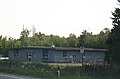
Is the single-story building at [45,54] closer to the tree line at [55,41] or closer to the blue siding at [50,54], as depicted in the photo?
the blue siding at [50,54]

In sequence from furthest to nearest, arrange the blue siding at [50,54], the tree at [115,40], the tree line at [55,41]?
the tree line at [55,41], the blue siding at [50,54], the tree at [115,40]

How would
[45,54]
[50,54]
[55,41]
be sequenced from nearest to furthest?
[50,54]
[45,54]
[55,41]

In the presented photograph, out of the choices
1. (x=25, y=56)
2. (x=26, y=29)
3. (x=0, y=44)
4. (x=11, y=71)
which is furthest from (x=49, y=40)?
(x=11, y=71)

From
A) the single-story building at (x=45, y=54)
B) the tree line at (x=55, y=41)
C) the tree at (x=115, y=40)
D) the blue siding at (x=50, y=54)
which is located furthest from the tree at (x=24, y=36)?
the tree at (x=115, y=40)

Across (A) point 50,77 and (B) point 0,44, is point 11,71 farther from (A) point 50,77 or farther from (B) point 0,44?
(B) point 0,44


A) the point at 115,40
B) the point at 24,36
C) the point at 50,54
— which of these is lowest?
the point at 50,54

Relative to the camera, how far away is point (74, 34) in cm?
12200

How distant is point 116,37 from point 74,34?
8923 cm

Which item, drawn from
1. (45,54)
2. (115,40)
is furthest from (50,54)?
(115,40)

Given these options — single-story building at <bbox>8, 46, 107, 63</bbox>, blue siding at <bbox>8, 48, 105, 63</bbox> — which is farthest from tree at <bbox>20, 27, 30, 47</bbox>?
single-story building at <bbox>8, 46, 107, 63</bbox>

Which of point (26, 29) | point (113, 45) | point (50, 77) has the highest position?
point (26, 29)

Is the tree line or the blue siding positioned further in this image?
the tree line

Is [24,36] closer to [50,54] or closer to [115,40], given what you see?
[50,54]

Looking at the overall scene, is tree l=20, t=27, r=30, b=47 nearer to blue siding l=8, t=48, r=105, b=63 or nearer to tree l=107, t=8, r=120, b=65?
blue siding l=8, t=48, r=105, b=63
